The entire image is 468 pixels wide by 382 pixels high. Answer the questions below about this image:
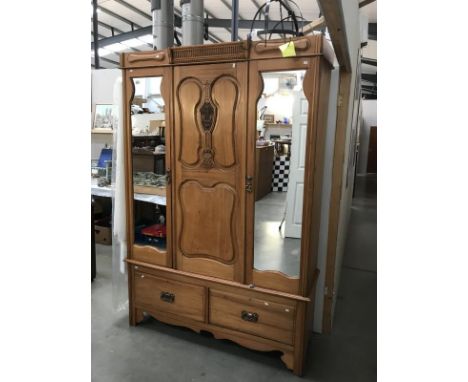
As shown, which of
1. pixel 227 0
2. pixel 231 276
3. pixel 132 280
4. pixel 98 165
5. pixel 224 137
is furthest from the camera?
pixel 227 0

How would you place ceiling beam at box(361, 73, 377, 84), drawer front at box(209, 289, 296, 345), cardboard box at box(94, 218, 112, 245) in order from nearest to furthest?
drawer front at box(209, 289, 296, 345) → cardboard box at box(94, 218, 112, 245) → ceiling beam at box(361, 73, 377, 84)

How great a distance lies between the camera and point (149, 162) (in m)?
2.39

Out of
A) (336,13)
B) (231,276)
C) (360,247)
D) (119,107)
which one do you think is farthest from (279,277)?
(360,247)

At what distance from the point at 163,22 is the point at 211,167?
1.49 m

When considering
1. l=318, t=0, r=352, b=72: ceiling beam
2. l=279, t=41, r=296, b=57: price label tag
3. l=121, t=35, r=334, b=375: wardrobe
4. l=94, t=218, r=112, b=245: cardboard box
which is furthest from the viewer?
l=94, t=218, r=112, b=245: cardboard box

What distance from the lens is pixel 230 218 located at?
2107 millimetres

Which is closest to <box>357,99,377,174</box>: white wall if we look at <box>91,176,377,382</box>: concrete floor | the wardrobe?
<box>91,176,377,382</box>: concrete floor

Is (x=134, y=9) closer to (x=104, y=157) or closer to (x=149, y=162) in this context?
(x=104, y=157)

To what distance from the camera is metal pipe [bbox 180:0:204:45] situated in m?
2.51

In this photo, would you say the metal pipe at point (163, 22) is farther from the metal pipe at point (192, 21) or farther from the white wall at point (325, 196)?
the white wall at point (325, 196)

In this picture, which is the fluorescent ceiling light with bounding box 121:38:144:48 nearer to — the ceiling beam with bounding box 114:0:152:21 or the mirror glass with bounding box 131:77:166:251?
the ceiling beam with bounding box 114:0:152:21
